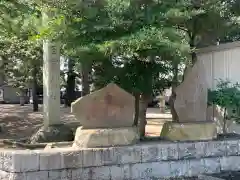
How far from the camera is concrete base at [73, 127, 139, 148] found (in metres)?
6.40

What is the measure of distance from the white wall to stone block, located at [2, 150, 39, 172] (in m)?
4.91

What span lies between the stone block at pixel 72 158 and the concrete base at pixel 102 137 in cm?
26

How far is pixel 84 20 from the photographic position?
6.46 m

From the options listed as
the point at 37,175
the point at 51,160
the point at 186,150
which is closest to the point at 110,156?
the point at 51,160

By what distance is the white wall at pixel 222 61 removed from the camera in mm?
8359

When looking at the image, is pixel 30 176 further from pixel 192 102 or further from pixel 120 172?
pixel 192 102

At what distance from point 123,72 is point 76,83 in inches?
774

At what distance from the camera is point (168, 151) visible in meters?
6.69

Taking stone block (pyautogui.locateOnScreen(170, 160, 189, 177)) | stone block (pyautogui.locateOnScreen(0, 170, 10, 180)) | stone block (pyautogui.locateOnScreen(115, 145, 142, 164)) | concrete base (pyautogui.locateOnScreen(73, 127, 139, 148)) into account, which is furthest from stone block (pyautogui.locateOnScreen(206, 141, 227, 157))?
stone block (pyautogui.locateOnScreen(0, 170, 10, 180))

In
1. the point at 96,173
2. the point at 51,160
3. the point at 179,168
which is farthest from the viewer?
the point at 179,168

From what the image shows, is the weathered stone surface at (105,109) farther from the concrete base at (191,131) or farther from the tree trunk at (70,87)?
the tree trunk at (70,87)

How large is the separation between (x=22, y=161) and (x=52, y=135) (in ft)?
9.35

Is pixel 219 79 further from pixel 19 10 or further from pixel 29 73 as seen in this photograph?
pixel 29 73

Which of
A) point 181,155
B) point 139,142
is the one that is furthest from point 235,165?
point 139,142
